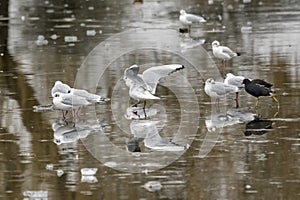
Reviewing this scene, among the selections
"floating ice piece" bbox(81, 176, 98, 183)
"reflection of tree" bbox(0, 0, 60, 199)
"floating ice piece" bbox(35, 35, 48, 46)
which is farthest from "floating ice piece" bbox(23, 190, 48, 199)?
"floating ice piece" bbox(35, 35, 48, 46)

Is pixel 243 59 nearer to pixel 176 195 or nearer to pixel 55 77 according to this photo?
pixel 55 77

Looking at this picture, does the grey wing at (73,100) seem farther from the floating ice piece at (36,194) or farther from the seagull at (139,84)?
the floating ice piece at (36,194)

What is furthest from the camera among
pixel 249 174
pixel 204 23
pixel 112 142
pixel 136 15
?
pixel 136 15

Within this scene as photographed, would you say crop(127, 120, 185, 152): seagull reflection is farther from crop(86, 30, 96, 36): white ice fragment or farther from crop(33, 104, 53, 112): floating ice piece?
crop(86, 30, 96, 36): white ice fragment

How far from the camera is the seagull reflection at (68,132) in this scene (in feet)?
36.6

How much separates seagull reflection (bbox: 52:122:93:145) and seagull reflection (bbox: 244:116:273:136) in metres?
1.96

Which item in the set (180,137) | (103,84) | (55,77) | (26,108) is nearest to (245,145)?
(180,137)

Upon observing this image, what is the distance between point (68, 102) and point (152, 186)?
3548mm

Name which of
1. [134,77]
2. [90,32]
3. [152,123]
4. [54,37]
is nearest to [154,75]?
[134,77]

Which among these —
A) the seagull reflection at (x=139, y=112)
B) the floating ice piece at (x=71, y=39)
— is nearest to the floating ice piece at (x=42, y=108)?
the seagull reflection at (x=139, y=112)

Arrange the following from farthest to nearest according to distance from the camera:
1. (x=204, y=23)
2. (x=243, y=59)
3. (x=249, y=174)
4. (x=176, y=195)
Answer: (x=204, y=23) < (x=243, y=59) < (x=249, y=174) < (x=176, y=195)

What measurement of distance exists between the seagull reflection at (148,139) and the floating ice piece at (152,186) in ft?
5.11

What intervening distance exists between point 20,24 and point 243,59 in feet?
31.7

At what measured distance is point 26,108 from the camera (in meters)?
13.1
